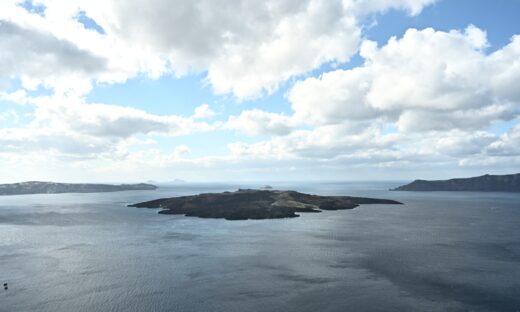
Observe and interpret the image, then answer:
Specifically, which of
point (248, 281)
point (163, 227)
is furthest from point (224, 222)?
point (248, 281)

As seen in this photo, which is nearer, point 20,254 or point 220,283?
point 220,283

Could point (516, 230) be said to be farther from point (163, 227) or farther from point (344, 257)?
point (163, 227)

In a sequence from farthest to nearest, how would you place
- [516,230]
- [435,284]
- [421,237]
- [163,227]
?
1. [163,227]
2. [516,230]
3. [421,237]
4. [435,284]

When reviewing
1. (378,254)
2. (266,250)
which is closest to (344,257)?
(378,254)

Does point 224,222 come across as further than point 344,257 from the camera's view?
Yes

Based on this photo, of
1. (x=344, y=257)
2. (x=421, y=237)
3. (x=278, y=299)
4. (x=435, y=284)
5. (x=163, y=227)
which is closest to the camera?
(x=278, y=299)

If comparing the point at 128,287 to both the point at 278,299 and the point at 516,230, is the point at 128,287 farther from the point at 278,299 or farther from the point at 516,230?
the point at 516,230
